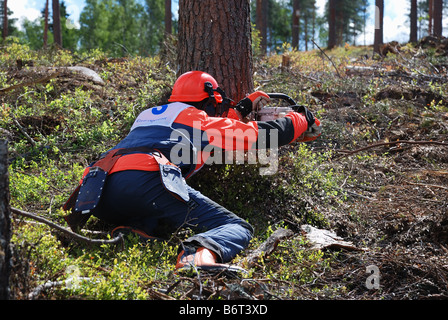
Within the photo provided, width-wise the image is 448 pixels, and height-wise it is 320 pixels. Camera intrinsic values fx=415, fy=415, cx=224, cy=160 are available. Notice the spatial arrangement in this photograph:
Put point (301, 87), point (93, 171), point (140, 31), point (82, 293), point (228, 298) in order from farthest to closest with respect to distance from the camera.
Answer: point (140, 31) → point (301, 87) → point (93, 171) → point (228, 298) → point (82, 293)

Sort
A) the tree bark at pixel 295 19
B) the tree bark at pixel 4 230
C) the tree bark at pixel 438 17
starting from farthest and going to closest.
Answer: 1. the tree bark at pixel 295 19
2. the tree bark at pixel 438 17
3. the tree bark at pixel 4 230

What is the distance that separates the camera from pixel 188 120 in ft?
11.8

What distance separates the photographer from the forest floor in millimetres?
2660

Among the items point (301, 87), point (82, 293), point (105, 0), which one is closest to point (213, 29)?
point (301, 87)

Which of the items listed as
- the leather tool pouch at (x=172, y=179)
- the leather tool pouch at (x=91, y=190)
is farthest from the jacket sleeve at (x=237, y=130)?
the leather tool pouch at (x=91, y=190)

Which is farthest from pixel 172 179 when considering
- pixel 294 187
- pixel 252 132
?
pixel 294 187

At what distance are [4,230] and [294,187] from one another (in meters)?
3.02

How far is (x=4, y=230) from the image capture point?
6.31 feet

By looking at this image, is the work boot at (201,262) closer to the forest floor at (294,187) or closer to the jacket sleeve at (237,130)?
the forest floor at (294,187)

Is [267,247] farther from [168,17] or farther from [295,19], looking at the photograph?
[295,19]

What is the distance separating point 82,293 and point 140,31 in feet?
156

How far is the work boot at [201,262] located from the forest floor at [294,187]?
7 cm

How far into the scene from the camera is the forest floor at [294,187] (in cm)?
266
